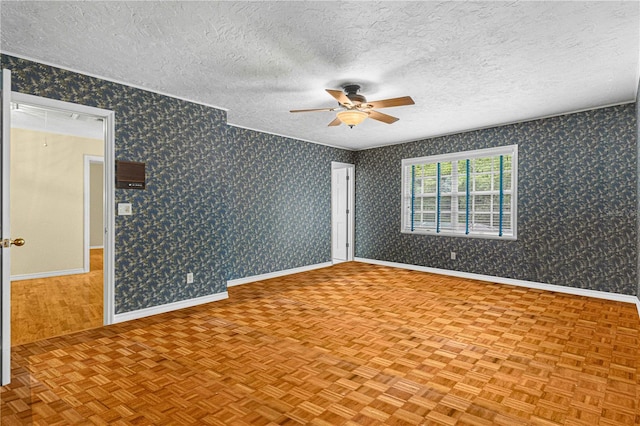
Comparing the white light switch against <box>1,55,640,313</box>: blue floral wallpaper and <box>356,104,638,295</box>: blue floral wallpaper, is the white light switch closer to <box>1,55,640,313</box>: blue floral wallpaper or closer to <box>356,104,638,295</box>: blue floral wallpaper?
<box>1,55,640,313</box>: blue floral wallpaper

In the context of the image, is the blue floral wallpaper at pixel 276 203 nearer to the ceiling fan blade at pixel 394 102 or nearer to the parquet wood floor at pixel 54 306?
the parquet wood floor at pixel 54 306

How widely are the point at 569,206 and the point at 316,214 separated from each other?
3.84m

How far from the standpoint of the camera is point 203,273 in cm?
415

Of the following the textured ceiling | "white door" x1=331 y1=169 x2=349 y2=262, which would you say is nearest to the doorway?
the textured ceiling

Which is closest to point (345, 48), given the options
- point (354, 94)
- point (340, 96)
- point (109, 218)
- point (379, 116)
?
point (340, 96)

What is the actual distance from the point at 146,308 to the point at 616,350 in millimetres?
4270

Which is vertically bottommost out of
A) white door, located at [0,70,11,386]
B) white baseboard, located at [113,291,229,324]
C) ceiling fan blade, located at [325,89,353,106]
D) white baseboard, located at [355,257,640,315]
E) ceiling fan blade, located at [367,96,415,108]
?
white baseboard, located at [113,291,229,324]

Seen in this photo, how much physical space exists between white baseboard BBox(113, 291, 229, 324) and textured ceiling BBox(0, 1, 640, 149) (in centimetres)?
231

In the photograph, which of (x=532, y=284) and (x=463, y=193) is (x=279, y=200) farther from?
(x=532, y=284)

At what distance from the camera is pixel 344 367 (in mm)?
Answer: 2479

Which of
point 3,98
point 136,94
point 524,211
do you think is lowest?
point 524,211

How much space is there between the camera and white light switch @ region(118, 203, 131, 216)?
346 cm

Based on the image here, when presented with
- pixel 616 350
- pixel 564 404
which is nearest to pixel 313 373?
pixel 564 404

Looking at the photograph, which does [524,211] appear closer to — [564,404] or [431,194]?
[431,194]
